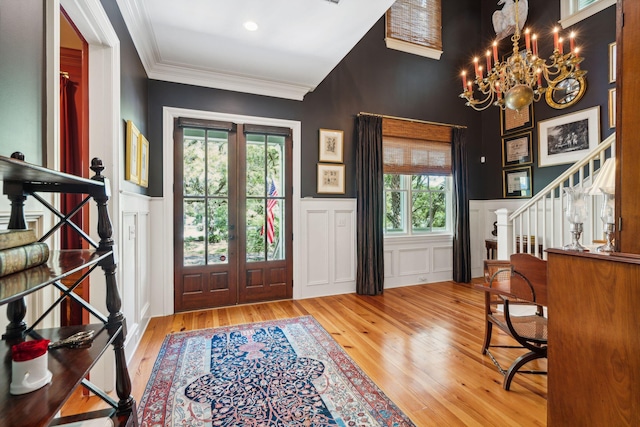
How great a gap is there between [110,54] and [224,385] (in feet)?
7.74

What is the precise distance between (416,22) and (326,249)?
3.85 m

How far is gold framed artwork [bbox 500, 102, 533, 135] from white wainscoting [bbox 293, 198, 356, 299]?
297 centimetres

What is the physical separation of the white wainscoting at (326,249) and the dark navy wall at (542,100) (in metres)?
2.57

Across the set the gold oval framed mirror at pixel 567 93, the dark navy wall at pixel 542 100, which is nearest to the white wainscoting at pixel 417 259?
the dark navy wall at pixel 542 100

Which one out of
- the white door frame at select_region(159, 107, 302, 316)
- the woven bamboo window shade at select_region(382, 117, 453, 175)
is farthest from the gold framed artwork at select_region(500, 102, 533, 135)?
the white door frame at select_region(159, 107, 302, 316)

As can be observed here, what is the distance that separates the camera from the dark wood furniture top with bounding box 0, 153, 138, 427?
0.67m

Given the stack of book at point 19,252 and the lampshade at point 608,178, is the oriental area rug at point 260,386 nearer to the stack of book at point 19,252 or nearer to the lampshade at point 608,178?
the stack of book at point 19,252

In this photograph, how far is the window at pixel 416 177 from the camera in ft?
14.2

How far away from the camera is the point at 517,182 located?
15.1 feet

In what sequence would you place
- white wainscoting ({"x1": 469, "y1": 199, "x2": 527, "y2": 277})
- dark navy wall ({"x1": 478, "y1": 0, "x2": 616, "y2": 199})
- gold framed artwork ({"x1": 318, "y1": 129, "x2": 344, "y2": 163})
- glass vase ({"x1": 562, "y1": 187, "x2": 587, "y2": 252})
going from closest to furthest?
1. glass vase ({"x1": 562, "y1": 187, "x2": 587, "y2": 252})
2. dark navy wall ({"x1": 478, "y1": 0, "x2": 616, "y2": 199})
3. gold framed artwork ({"x1": 318, "y1": 129, "x2": 344, "y2": 163})
4. white wainscoting ({"x1": 469, "y1": 199, "x2": 527, "y2": 277})

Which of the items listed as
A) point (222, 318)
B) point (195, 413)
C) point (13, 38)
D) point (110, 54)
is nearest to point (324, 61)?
point (110, 54)

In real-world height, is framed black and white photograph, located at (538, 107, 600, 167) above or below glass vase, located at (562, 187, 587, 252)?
above

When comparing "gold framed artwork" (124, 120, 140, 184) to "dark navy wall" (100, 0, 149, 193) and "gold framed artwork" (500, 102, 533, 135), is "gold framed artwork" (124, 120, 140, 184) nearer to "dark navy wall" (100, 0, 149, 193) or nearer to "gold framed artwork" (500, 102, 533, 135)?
"dark navy wall" (100, 0, 149, 193)

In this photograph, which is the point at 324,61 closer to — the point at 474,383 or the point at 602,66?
the point at 474,383
